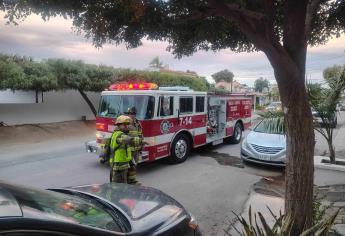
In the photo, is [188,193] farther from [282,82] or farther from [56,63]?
[56,63]

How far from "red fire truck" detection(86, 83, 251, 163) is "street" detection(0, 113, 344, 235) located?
0.54 meters

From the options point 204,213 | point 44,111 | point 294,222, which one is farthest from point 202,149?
point 44,111

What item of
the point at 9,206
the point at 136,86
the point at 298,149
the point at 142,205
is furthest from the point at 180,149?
the point at 9,206

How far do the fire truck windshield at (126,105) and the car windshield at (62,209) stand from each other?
561cm

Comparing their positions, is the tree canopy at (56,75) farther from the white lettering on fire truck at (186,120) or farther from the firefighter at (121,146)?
the firefighter at (121,146)

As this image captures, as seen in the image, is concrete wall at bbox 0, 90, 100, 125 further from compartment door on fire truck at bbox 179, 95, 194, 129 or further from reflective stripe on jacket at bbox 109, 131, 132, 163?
reflective stripe on jacket at bbox 109, 131, 132, 163

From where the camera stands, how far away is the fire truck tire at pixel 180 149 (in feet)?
31.9

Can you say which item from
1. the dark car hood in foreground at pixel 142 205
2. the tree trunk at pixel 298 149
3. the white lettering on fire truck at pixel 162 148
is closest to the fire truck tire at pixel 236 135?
the white lettering on fire truck at pixel 162 148

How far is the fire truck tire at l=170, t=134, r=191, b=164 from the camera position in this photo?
971 cm

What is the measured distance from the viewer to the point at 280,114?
597cm

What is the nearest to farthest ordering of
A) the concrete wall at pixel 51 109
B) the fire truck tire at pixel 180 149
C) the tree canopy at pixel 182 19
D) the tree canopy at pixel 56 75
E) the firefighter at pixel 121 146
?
the tree canopy at pixel 182 19 < the firefighter at pixel 121 146 < the fire truck tire at pixel 180 149 < the tree canopy at pixel 56 75 < the concrete wall at pixel 51 109

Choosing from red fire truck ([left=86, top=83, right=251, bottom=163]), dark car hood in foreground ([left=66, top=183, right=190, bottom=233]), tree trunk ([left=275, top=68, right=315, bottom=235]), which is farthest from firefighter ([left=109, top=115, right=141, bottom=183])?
tree trunk ([left=275, top=68, right=315, bottom=235])

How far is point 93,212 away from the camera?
9.43ft

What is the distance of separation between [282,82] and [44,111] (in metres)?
17.5
